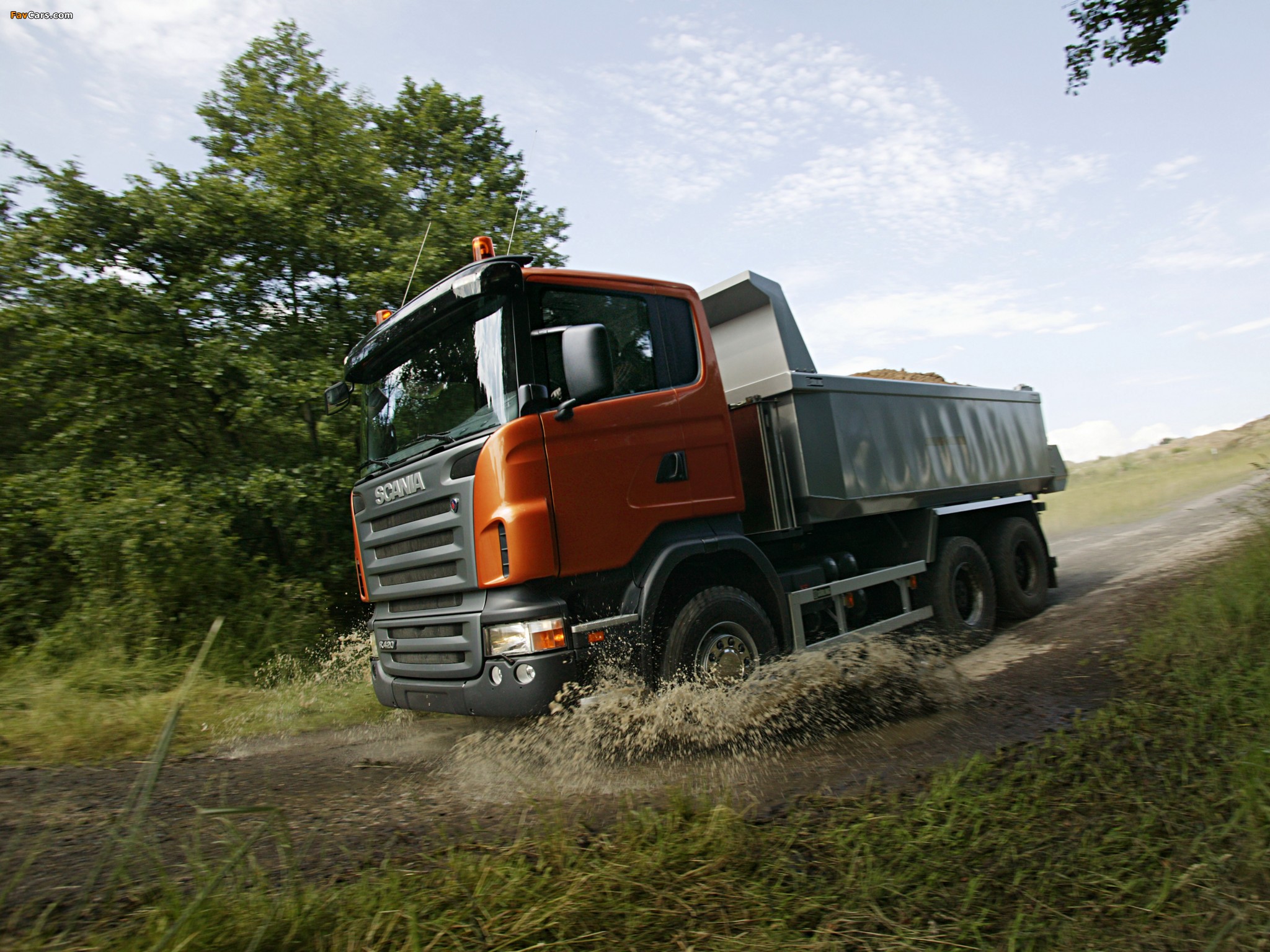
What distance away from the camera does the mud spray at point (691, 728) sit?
13.3 ft

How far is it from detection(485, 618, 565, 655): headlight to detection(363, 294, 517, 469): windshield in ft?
3.31

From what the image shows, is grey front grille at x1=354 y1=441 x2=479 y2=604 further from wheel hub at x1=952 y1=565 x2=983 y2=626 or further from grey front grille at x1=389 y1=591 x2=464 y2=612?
wheel hub at x1=952 y1=565 x2=983 y2=626

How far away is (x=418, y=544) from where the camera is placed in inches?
181

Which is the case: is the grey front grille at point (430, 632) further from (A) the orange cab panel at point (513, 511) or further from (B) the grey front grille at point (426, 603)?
(A) the orange cab panel at point (513, 511)

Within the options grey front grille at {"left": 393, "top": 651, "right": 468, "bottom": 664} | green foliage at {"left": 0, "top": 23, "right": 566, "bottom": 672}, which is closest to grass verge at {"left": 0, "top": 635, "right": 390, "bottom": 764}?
green foliage at {"left": 0, "top": 23, "right": 566, "bottom": 672}

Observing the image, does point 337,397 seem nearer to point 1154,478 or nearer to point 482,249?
point 482,249

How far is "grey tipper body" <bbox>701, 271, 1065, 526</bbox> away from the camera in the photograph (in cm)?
568

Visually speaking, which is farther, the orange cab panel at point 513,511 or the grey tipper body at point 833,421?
the grey tipper body at point 833,421

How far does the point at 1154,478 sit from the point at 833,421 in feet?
87.2

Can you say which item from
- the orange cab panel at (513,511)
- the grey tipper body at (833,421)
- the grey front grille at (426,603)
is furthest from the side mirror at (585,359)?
the grey tipper body at (833,421)

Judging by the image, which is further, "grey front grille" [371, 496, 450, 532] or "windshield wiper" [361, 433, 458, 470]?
"windshield wiper" [361, 433, 458, 470]

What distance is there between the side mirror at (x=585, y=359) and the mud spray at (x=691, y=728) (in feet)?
4.70

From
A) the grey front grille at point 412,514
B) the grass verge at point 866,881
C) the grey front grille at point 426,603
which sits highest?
the grey front grille at point 412,514

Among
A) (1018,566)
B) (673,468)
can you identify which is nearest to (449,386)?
(673,468)
